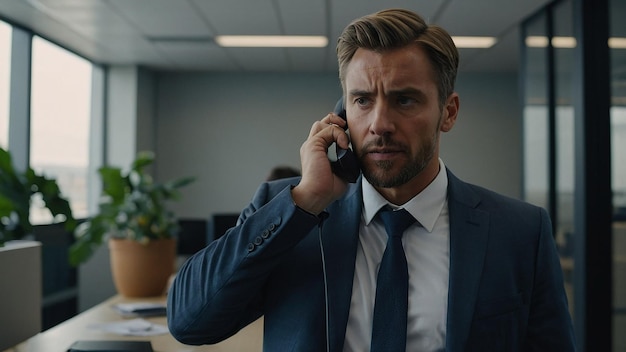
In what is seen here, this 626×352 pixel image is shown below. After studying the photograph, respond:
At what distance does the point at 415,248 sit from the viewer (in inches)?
49.8

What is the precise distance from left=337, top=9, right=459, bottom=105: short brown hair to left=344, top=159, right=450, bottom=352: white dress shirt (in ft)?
0.76

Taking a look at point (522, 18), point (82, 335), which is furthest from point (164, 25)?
point (82, 335)

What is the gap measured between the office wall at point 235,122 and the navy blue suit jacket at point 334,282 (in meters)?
6.05

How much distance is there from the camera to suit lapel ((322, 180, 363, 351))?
117cm

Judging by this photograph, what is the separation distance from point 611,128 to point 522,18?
1.33 m

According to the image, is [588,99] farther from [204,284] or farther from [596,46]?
[204,284]

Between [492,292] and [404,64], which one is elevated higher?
[404,64]

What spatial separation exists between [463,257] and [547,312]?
0.21 m

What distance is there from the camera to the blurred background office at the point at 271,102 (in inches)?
151

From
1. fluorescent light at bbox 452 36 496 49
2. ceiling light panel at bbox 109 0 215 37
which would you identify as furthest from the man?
fluorescent light at bbox 452 36 496 49

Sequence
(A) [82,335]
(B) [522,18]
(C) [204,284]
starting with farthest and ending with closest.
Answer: (B) [522,18] → (A) [82,335] → (C) [204,284]

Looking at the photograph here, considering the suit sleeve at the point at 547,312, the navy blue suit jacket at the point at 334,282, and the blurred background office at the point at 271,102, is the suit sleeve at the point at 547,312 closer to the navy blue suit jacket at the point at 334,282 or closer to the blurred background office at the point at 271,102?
the navy blue suit jacket at the point at 334,282

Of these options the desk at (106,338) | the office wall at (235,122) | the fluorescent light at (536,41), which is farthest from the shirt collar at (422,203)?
the office wall at (235,122)

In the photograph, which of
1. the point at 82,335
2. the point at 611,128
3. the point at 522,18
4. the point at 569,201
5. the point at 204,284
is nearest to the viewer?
the point at 204,284
